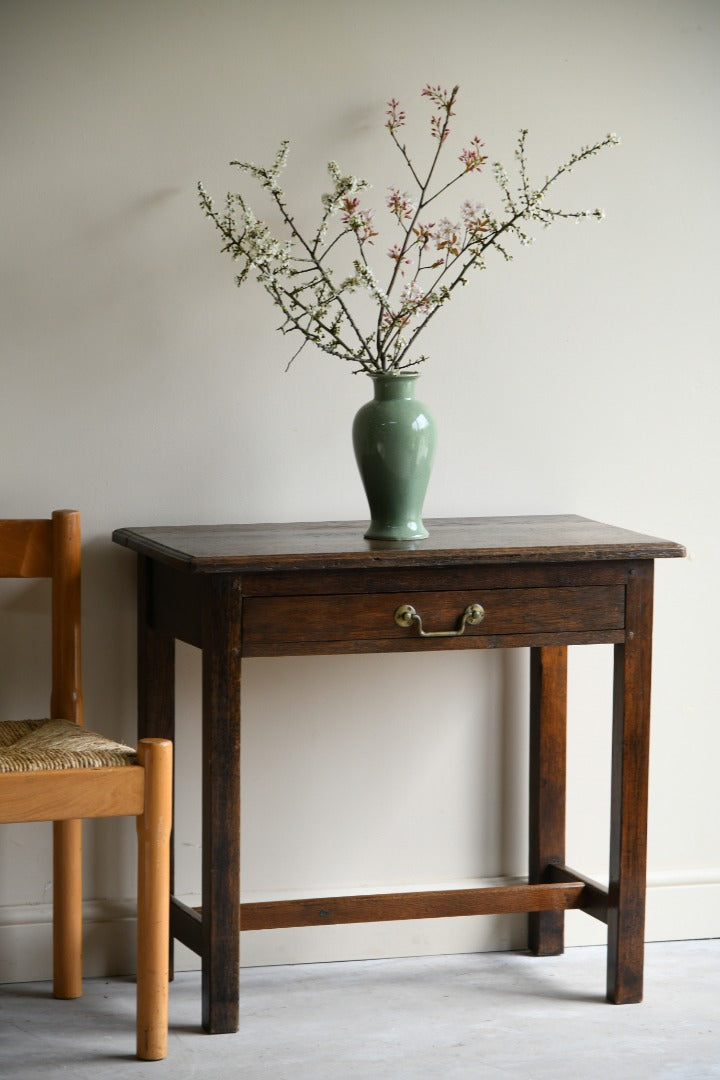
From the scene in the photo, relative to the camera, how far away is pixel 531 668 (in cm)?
281

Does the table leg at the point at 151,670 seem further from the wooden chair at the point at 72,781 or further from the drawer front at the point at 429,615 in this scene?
the drawer front at the point at 429,615

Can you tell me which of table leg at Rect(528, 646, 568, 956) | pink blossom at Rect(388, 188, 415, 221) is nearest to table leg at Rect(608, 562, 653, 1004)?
table leg at Rect(528, 646, 568, 956)

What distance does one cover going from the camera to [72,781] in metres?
2.11

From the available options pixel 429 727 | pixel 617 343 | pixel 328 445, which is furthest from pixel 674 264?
pixel 429 727

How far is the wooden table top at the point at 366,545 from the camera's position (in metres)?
2.25

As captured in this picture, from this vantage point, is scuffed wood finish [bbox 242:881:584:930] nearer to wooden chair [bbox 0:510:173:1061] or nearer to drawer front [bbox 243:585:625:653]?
wooden chair [bbox 0:510:173:1061]

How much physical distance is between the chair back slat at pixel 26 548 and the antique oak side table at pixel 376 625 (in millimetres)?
127

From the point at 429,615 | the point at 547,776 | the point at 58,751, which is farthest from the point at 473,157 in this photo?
the point at 58,751

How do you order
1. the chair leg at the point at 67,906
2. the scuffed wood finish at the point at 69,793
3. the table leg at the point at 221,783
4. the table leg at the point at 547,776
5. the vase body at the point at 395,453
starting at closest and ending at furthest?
the scuffed wood finish at the point at 69,793 → the table leg at the point at 221,783 → the vase body at the point at 395,453 → the chair leg at the point at 67,906 → the table leg at the point at 547,776

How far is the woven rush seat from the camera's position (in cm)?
212

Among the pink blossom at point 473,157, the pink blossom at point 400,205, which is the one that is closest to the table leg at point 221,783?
the pink blossom at point 400,205

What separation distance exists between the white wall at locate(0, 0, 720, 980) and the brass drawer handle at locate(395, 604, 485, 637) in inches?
18.2

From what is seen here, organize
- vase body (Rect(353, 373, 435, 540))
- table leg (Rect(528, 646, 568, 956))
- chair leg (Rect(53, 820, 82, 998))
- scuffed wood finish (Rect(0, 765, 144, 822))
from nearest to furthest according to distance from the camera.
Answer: scuffed wood finish (Rect(0, 765, 144, 822)), vase body (Rect(353, 373, 435, 540)), chair leg (Rect(53, 820, 82, 998)), table leg (Rect(528, 646, 568, 956))

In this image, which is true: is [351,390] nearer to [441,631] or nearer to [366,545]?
[366,545]
